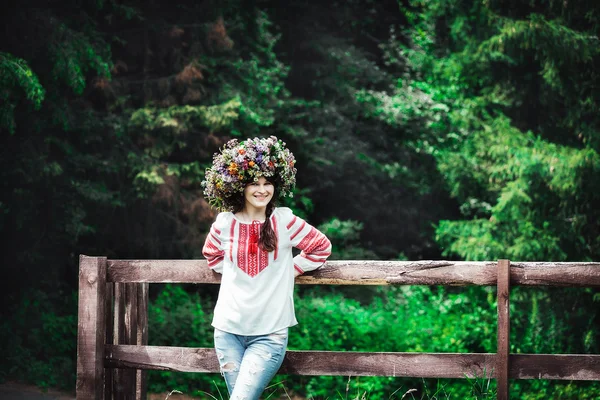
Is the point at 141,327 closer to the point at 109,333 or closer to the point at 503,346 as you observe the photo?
the point at 109,333

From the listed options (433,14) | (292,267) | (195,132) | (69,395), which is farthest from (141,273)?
(433,14)

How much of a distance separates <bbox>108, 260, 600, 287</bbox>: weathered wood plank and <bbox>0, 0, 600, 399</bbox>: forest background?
594cm

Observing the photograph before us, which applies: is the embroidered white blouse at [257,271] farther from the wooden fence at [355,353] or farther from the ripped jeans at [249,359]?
the wooden fence at [355,353]

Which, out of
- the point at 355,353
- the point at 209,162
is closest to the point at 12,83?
the point at 209,162

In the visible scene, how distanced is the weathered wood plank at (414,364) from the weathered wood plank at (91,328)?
38 cm

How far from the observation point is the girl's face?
4152 millimetres

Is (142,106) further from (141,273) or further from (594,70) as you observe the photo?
(141,273)

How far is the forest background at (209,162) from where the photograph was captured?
11.1 m

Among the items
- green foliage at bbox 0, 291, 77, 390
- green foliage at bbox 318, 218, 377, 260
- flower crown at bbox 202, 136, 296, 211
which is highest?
flower crown at bbox 202, 136, 296, 211

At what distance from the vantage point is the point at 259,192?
4156mm

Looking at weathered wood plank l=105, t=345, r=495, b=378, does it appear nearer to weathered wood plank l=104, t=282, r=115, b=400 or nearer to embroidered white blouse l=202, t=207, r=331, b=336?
weathered wood plank l=104, t=282, r=115, b=400

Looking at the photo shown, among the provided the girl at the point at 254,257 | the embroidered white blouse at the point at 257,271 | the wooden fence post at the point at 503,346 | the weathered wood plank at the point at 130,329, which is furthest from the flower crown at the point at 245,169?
the wooden fence post at the point at 503,346

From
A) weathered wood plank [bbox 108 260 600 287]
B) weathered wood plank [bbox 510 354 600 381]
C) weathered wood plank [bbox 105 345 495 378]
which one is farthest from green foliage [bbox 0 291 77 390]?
weathered wood plank [bbox 510 354 600 381]

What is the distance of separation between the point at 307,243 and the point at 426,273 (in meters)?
0.69
